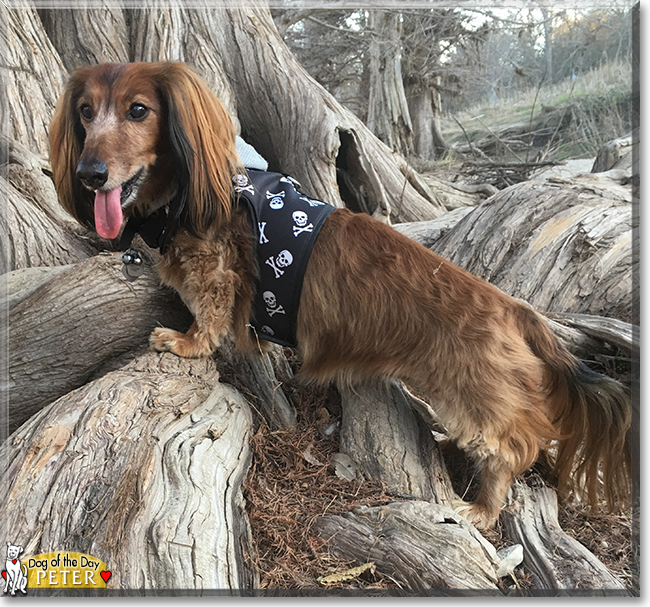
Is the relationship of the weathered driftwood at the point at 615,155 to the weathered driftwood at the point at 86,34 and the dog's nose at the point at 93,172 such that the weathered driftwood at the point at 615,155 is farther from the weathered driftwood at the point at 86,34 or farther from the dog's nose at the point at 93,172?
the weathered driftwood at the point at 86,34

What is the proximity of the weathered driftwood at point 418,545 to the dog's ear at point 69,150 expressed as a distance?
2022 millimetres

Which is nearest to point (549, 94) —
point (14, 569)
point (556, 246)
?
point (556, 246)

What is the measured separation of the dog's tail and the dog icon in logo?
2.46 metres

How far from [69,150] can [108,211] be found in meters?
0.56

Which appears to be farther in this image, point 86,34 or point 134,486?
point 86,34

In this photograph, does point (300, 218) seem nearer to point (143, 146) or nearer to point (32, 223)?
point (143, 146)

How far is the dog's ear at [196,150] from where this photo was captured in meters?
2.64

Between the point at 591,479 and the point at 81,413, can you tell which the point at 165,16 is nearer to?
the point at 81,413

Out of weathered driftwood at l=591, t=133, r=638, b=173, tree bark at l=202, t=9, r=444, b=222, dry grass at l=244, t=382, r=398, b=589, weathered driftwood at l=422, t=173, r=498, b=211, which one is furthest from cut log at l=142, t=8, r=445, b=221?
dry grass at l=244, t=382, r=398, b=589

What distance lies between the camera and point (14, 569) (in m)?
2.17

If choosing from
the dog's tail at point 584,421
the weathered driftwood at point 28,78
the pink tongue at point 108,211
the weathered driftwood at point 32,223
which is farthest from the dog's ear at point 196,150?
the weathered driftwood at point 28,78

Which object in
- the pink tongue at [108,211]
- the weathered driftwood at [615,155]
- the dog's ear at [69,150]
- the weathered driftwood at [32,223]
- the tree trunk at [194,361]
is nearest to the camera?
the tree trunk at [194,361]
